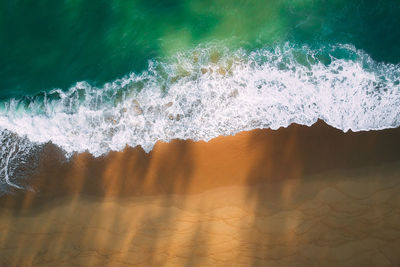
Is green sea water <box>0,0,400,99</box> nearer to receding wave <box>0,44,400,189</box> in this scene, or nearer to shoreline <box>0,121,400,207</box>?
receding wave <box>0,44,400,189</box>

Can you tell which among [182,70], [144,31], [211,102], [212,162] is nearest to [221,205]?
[212,162]

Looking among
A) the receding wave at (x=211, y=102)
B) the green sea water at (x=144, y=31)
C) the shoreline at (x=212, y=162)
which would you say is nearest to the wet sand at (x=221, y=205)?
the shoreline at (x=212, y=162)

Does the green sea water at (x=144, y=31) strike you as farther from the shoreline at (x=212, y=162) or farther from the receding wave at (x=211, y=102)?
the shoreline at (x=212, y=162)

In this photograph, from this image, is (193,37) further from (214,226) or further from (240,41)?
(214,226)

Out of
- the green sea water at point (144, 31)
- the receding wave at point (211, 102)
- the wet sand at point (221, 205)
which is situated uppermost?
the green sea water at point (144, 31)

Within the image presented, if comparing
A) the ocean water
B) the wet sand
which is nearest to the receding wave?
the ocean water

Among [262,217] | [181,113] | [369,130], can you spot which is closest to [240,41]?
[181,113]
